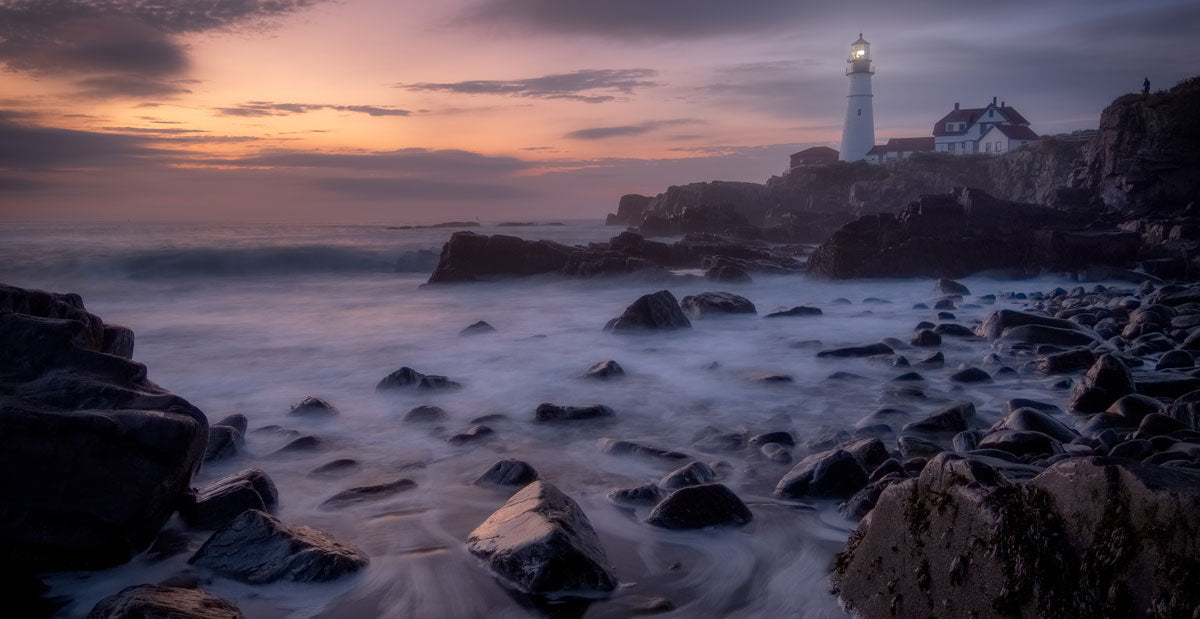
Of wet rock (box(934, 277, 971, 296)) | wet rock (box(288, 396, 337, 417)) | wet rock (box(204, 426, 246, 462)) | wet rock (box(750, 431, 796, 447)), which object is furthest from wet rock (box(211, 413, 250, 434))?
wet rock (box(934, 277, 971, 296))

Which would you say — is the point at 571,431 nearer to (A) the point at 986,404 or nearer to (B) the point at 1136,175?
(A) the point at 986,404

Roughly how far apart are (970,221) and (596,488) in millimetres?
15873

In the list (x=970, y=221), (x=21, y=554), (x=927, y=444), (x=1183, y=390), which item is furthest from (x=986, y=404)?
(x=970, y=221)

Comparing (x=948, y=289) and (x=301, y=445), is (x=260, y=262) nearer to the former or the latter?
(x=948, y=289)

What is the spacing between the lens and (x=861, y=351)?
25.8 ft

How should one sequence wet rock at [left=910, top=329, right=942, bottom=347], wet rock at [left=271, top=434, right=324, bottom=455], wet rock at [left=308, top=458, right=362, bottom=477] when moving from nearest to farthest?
1. wet rock at [left=308, top=458, right=362, bottom=477]
2. wet rock at [left=271, top=434, right=324, bottom=455]
3. wet rock at [left=910, top=329, right=942, bottom=347]

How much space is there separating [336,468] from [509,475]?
1.22 meters

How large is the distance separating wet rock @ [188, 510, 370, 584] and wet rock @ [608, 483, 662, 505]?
140 cm

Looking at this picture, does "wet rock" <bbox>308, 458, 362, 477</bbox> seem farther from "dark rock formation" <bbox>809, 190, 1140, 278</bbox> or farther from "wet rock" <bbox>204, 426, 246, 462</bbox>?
"dark rock formation" <bbox>809, 190, 1140, 278</bbox>

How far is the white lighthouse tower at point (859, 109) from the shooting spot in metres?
53.6

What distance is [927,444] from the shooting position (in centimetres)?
442

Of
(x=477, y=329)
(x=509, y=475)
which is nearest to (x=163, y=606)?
(x=509, y=475)

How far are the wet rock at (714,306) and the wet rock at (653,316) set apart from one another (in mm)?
1033

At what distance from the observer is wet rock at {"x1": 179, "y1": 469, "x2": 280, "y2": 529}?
11.5 ft
